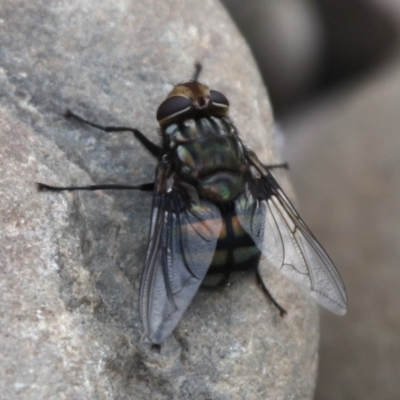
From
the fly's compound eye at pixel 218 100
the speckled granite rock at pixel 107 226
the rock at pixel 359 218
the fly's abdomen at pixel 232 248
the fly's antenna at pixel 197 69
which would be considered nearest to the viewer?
the speckled granite rock at pixel 107 226

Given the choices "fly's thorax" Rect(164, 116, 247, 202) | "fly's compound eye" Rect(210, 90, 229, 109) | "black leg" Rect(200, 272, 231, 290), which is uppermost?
"fly's compound eye" Rect(210, 90, 229, 109)

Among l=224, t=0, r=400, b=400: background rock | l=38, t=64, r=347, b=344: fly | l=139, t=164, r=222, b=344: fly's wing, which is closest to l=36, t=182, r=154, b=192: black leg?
l=38, t=64, r=347, b=344: fly

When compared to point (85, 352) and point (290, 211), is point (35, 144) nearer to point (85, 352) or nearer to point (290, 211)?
point (85, 352)

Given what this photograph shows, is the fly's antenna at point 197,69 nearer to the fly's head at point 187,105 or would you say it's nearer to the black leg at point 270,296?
the fly's head at point 187,105

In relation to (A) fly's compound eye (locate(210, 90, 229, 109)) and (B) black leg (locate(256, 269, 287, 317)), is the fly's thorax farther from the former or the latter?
(B) black leg (locate(256, 269, 287, 317))

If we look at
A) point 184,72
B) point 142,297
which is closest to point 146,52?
point 184,72

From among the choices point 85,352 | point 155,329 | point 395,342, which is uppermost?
point 155,329

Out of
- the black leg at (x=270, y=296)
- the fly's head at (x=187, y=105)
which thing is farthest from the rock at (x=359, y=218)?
the fly's head at (x=187, y=105)
